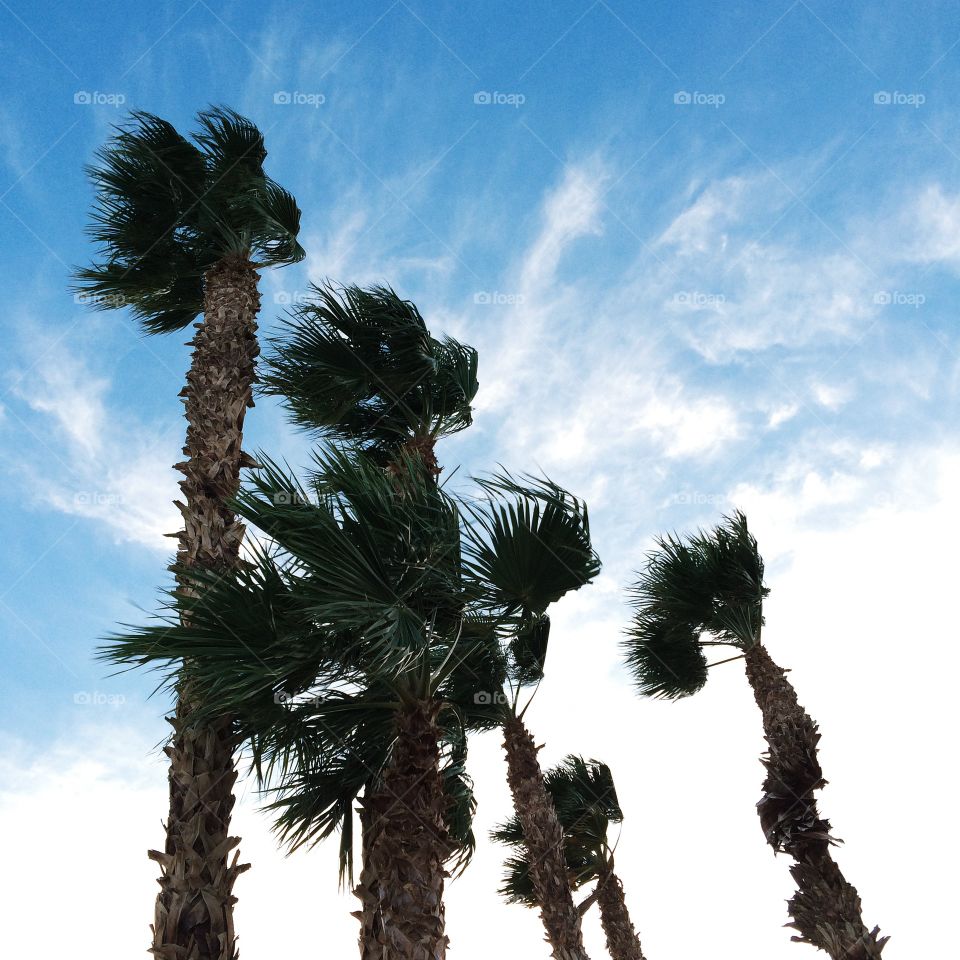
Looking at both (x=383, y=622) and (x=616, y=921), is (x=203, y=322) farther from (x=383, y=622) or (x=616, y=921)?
(x=616, y=921)

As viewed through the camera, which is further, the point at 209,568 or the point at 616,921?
the point at 616,921

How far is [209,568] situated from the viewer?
17.5 feet

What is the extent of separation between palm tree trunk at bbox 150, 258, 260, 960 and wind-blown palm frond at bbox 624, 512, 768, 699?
6.40 meters

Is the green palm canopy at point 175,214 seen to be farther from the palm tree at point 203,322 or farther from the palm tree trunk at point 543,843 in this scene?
the palm tree trunk at point 543,843

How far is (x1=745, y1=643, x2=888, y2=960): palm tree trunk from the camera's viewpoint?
6801 millimetres

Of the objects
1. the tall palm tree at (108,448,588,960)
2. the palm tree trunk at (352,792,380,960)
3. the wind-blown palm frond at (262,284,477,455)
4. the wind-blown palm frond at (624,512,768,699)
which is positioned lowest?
the palm tree trunk at (352,792,380,960)

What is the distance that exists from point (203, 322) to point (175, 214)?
6.69ft

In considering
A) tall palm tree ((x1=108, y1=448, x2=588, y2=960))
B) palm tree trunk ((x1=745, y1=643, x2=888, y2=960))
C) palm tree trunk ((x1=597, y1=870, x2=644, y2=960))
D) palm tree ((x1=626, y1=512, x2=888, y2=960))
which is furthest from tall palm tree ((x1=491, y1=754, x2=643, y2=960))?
tall palm tree ((x1=108, y1=448, x2=588, y2=960))

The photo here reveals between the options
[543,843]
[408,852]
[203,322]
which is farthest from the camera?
[543,843]

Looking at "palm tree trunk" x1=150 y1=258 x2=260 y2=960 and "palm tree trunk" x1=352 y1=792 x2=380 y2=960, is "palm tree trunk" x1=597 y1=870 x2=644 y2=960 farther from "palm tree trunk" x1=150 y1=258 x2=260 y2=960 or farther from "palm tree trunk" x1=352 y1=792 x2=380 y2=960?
"palm tree trunk" x1=150 y1=258 x2=260 y2=960

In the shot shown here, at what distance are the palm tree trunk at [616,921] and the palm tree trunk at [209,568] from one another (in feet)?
26.6

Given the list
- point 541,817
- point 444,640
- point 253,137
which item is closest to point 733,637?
point 541,817

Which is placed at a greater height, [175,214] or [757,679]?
[175,214]

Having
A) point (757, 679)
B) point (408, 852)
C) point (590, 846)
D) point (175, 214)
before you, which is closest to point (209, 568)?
point (408, 852)
